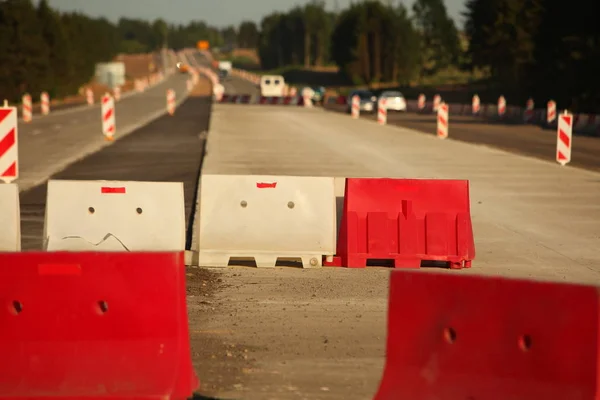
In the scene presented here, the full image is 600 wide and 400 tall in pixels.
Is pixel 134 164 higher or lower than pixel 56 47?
higher

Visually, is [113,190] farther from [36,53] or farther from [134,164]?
[36,53]

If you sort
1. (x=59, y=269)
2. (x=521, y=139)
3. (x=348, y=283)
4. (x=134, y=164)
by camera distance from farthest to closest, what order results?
(x=521, y=139)
(x=134, y=164)
(x=348, y=283)
(x=59, y=269)

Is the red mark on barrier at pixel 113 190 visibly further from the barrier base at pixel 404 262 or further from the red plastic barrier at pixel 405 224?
the barrier base at pixel 404 262

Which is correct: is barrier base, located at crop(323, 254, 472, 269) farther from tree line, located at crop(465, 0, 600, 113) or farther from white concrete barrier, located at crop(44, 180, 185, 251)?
tree line, located at crop(465, 0, 600, 113)

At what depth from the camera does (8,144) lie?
70.1 feet

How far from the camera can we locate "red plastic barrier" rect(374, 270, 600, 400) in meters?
6.06

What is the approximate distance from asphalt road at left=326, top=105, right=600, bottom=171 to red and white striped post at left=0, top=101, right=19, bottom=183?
12863 millimetres

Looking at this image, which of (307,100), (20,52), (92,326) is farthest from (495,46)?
(92,326)

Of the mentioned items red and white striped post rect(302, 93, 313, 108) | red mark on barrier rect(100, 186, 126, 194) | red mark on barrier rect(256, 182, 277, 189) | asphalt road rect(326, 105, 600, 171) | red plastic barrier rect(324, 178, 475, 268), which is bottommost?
red and white striped post rect(302, 93, 313, 108)

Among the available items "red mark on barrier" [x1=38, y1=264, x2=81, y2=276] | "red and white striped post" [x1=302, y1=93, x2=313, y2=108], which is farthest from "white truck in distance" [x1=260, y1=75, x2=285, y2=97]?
"red mark on barrier" [x1=38, y1=264, x2=81, y2=276]

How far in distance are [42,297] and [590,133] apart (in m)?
41.8

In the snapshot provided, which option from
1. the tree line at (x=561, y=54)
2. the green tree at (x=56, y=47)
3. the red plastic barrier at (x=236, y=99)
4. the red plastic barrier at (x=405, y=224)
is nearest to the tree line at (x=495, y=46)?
the tree line at (x=561, y=54)

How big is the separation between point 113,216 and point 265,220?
1624mm

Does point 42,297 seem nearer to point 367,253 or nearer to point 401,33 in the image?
point 367,253
